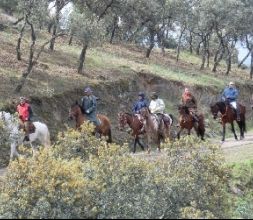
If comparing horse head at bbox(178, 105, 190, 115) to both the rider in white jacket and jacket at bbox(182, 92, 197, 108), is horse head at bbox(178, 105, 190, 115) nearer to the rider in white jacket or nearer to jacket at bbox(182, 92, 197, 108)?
jacket at bbox(182, 92, 197, 108)

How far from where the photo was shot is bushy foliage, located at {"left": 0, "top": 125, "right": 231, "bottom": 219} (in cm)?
1109

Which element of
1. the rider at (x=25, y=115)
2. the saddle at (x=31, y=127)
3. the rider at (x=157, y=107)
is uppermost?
the rider at (x=157, y=107)

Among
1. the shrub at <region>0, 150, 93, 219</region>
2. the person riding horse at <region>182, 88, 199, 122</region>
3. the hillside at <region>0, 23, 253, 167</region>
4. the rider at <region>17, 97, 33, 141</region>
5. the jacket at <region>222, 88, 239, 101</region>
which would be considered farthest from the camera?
the hillside at <region>0, 23, 253, 167</region>

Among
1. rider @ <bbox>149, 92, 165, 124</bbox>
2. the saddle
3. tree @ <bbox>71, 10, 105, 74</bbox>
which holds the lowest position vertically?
the saddle

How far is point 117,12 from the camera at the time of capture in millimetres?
52000

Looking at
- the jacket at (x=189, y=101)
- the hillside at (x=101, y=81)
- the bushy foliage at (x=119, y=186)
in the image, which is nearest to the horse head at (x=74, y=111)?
the hillside at (x=101, y=81)

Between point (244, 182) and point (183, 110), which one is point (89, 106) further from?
point (244, 182)

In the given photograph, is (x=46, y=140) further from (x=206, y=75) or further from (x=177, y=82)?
(x=206, y=75)

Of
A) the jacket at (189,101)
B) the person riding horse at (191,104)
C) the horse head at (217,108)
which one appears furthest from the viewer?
the horse head at (217,108)

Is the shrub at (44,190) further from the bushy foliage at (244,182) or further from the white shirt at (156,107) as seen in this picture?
the white shirt at (156,107)

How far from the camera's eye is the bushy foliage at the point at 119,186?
11094 mm

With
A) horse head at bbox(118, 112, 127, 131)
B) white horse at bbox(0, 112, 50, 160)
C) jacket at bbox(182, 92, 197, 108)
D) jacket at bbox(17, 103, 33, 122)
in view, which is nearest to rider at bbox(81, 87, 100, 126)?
horse head at bbox(118, 112, 127, 131)

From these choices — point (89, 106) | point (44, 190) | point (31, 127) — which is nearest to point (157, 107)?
point (89, 106)

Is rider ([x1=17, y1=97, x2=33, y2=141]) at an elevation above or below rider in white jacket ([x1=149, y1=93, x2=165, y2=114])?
below
